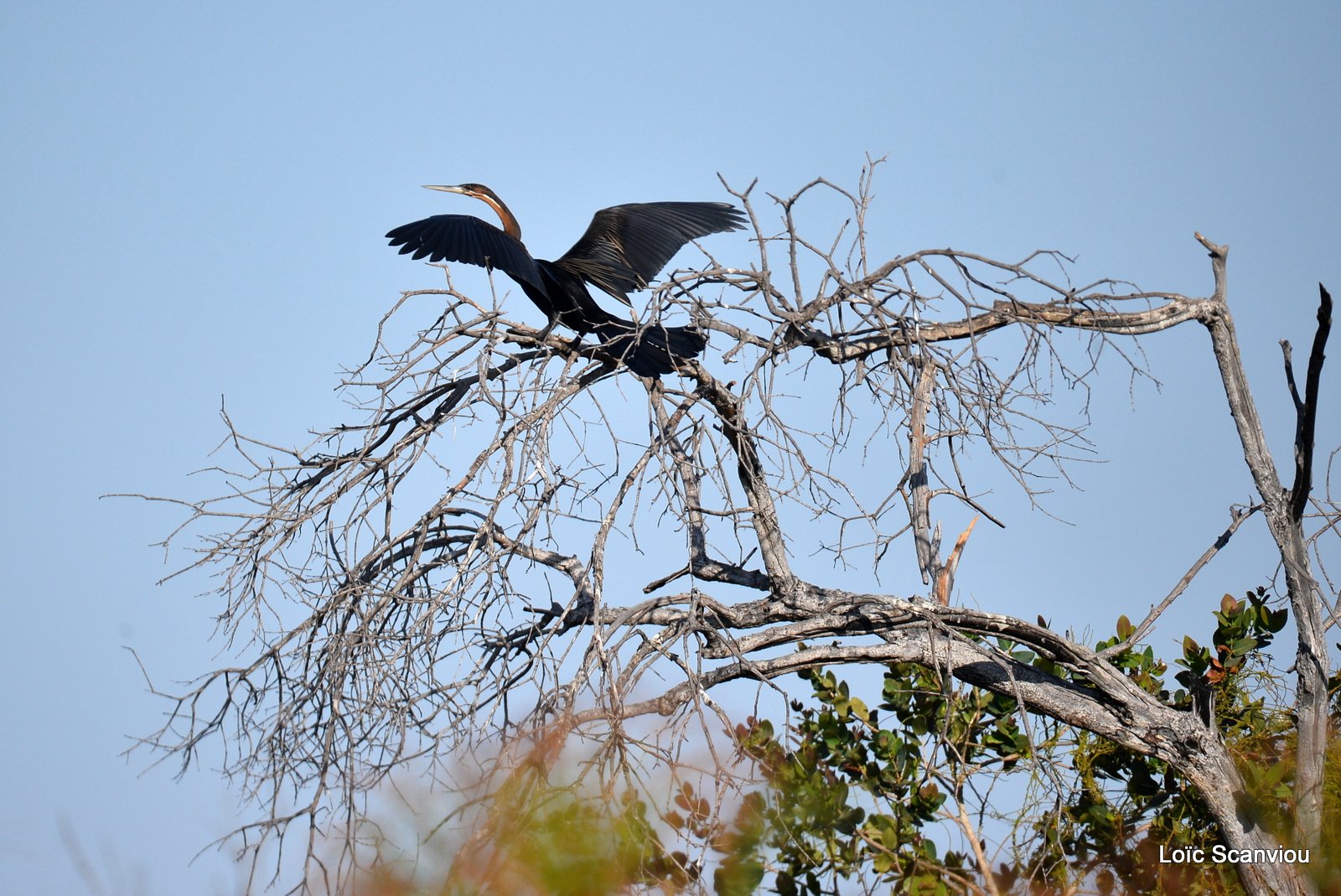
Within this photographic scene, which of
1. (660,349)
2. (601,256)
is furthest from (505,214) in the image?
(660,349)

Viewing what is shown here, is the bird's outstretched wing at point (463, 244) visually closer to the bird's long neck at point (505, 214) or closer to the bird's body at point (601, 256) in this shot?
the bird's body at point (601, 256)

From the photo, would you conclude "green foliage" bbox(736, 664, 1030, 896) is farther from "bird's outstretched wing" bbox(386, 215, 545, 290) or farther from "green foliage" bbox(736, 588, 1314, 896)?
"bird's outstretched wing" bbox(386, 215, 545, 290)

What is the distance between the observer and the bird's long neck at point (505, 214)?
18.0ft

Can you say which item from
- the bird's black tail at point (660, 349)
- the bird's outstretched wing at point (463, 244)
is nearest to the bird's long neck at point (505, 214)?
the bird's outstretched wing at point (463, 244)

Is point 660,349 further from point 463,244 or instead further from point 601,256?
point 601,256

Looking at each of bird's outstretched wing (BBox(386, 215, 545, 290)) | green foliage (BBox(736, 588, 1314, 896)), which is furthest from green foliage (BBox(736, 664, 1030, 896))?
bird's outstretched wing (BBox(386, 215, 545, 290))

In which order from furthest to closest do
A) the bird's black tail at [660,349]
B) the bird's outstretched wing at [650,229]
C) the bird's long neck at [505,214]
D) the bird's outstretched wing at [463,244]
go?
the bird's long neck at [505,214]
the bird's outstretched wing at [650,229]
the bird's outstretched wing at [463,244]
the bird's black tail at [660,349]

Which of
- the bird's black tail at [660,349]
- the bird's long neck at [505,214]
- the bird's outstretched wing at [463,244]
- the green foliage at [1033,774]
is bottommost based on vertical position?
the green foliage at [1033,774]

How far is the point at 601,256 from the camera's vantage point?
476 cm

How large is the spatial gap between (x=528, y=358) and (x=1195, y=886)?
2782 millimetres

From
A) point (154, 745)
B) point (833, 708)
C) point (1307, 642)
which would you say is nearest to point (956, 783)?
point (833, 708)

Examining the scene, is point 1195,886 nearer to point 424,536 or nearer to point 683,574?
point 683,574

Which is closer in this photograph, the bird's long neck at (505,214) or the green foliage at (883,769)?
the green foliage at (883,769)

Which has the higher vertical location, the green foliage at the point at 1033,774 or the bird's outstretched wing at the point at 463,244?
the bird's outstretched wing at the point at 463,244
